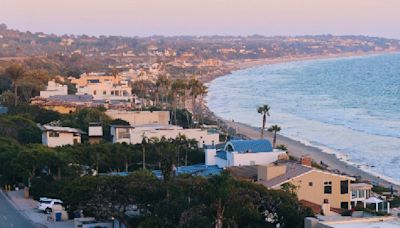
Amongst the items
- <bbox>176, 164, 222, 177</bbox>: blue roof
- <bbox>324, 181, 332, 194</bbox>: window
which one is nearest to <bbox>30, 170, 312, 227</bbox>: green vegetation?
<bbox>324, 181, 332, 194</bbox>: window

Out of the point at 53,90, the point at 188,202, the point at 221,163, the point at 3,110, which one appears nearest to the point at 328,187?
the point at 221,163

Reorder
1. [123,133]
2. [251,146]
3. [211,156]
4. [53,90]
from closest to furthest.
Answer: [251,146] < [211,156] < [123,133] < [53,90]

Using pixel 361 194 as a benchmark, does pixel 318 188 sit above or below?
above

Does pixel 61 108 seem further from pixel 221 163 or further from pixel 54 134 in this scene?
pixel 221 163

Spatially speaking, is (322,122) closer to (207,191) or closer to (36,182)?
(36,182)

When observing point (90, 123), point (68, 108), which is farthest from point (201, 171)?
point (68, 108)

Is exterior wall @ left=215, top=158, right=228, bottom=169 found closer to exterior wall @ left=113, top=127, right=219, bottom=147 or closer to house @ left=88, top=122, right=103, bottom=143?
exterior wall @ left=113, top=127, right=219, bottom=147
